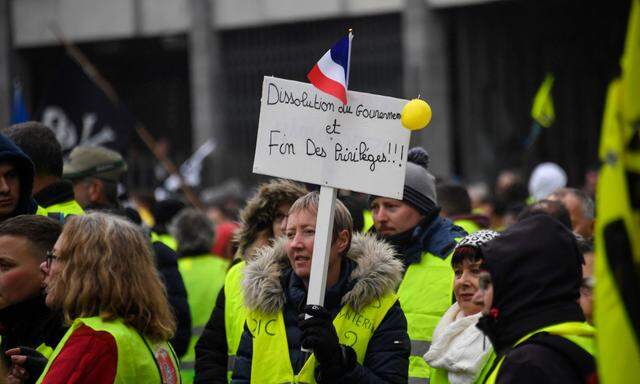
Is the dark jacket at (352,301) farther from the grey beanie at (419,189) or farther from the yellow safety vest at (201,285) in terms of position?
the yellow safety vest at (201,285)

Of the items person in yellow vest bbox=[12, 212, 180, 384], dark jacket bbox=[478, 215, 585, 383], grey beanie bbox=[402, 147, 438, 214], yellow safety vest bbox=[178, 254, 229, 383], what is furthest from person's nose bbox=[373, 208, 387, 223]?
yellow safety vest bbox=[178, 254, 229, 383]

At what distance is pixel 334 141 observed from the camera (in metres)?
4.80

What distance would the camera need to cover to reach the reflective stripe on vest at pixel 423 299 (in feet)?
18.1

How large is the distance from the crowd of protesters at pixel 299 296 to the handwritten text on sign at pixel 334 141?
0.62 feet

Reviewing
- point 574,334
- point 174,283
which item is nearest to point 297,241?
point 574,334

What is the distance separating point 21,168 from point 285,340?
1.41 meters

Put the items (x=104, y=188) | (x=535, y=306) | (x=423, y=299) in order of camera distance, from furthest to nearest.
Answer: (x=104, y=188) < (x=423, y=299) < (x=535, y=306)

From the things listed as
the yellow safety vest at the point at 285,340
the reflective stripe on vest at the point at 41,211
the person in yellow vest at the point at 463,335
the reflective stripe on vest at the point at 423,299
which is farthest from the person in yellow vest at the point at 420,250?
the reflective stripe on vest at the point at 41,211

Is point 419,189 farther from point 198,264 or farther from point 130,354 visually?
point 198,264

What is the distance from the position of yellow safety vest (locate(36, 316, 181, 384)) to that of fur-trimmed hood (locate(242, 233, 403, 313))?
0.71m

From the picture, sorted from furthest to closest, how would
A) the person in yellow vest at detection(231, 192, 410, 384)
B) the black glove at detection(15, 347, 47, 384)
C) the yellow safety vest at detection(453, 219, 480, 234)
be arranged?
1. the yellow safety vest at detection(453, 219, 480, 234)
2. the person in yellow vest at detection(231, 192, 410, 384)
3. the black glove at detection(15, 347, 47, 384)

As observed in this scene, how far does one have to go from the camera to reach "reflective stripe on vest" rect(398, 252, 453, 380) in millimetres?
5504

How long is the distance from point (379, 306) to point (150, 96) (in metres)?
18.4

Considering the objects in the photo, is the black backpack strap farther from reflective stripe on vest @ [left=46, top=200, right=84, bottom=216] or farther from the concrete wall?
the concrete wall
